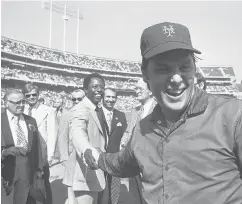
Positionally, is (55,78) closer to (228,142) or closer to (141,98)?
(141,98)

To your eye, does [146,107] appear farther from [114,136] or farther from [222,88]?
[222,88]

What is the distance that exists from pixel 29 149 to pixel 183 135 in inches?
137

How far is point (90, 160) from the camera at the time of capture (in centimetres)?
202

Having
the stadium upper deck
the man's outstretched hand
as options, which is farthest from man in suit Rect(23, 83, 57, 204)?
the stadium upper deck

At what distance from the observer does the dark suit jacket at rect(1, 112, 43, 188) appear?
408 cm

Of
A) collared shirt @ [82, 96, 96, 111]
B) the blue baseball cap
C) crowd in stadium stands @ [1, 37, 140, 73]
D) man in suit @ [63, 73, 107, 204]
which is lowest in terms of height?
man in suit @ [63, 73, 107, 204]

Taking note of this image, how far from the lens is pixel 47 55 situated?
3875 cm

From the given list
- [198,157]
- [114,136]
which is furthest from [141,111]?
[198,157]

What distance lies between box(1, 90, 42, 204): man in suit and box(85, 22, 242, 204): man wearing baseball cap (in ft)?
9.95

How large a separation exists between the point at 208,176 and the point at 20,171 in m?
3.47

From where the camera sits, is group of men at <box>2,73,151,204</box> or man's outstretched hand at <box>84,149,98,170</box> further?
group of men at <box>2,73,151,204</box>

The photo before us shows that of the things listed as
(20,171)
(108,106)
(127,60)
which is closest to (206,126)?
(20,171)

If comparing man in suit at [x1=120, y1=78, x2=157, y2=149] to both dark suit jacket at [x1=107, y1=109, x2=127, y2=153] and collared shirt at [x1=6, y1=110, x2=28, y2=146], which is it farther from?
collared shirt at [x1=6, y1=110, x2=28, y2=146]

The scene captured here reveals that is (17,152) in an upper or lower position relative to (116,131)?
lower
